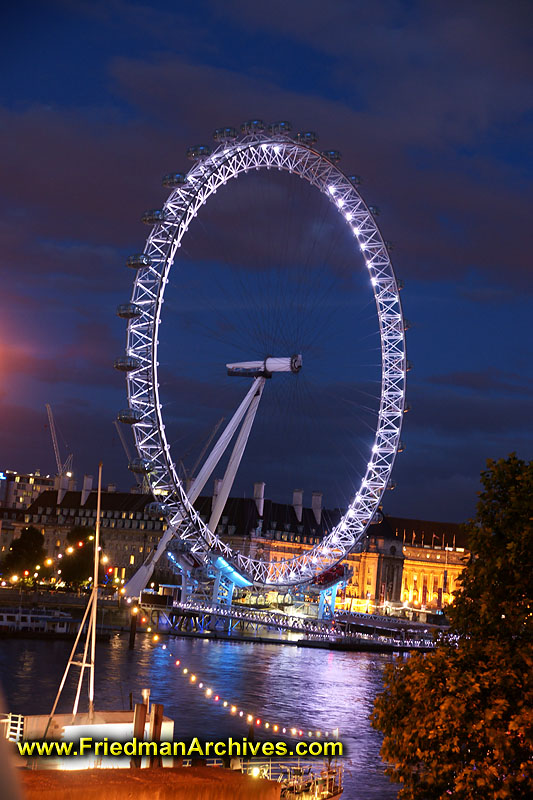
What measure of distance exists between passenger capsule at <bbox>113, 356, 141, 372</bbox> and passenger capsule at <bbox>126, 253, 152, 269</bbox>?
17.8 ft

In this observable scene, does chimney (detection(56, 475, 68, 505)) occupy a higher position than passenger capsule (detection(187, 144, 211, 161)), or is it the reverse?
passenger capsule (detection(187, 144, 211, 161))

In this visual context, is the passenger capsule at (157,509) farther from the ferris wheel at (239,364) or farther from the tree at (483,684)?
the tree at (483,684)

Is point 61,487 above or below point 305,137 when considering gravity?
below

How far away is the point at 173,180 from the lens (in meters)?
62.3

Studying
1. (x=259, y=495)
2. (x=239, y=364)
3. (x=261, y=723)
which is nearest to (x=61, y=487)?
(x=259, y=495)

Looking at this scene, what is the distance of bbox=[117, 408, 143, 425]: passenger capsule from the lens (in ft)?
200

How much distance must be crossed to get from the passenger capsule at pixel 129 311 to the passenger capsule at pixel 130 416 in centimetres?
571

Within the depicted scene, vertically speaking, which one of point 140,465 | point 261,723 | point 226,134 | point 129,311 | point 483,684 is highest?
point 226,134

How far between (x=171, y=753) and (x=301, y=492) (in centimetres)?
11388

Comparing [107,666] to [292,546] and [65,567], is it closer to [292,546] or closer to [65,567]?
[65,567]

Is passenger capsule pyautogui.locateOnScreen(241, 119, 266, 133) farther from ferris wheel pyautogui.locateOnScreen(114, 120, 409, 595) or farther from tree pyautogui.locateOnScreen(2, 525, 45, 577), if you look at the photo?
tree pyautogui.locateOnScreen(2, 525, 45, 577)

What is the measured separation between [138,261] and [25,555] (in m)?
51.5

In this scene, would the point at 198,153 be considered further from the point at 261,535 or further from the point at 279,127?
the point at 261,535

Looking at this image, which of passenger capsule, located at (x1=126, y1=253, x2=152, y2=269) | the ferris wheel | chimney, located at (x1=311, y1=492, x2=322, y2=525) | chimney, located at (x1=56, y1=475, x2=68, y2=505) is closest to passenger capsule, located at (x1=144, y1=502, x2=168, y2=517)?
the ferris wheel
